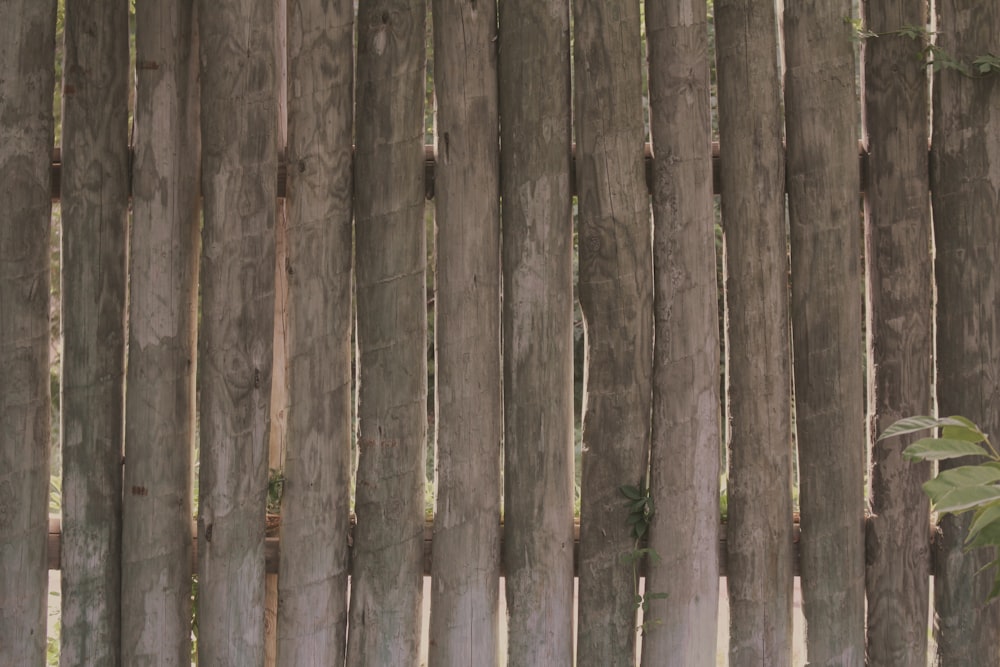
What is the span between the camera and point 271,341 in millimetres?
3438

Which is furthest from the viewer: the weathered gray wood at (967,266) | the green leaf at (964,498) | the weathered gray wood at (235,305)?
the weathered gray wood at (967,266)

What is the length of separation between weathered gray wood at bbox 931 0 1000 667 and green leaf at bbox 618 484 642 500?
110cm

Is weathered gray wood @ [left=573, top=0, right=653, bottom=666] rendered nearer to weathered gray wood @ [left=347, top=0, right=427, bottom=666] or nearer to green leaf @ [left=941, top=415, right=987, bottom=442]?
weathered gray wood @ [left=347, top=0, right=427, bottom=666]

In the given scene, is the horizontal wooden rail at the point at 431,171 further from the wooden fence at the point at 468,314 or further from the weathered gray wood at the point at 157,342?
the weathered gray wood at the point at 157,342

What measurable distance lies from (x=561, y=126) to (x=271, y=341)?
122 cm

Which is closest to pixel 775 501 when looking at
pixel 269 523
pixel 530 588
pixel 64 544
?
pixel 530 588

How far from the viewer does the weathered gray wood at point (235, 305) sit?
3357mm

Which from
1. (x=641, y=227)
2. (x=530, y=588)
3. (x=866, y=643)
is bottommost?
(x=866, y=643)

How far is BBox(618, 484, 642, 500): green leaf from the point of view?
3.41m

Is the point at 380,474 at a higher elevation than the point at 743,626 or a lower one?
higher

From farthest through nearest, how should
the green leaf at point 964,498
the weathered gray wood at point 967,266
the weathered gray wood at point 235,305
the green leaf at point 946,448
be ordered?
the weathered gray wood at point 967,266, the weathered gray wood at point 235,305, the green leaf at point 946,448, the green leaf at point 964,498

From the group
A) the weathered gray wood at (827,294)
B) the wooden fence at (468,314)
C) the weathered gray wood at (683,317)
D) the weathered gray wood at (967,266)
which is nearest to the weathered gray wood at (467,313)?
the wooden fence at (468,314)

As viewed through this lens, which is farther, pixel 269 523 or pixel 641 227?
pixel 269 523

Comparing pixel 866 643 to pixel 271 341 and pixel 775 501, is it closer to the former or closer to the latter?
pixel 775 501
